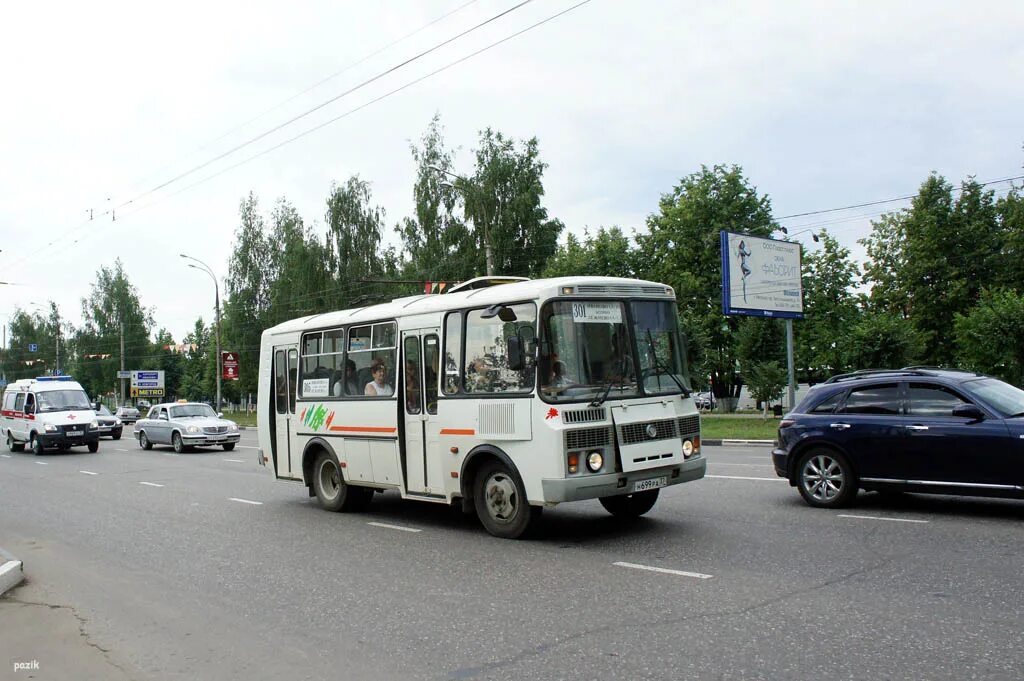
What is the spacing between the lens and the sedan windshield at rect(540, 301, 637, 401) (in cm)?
862

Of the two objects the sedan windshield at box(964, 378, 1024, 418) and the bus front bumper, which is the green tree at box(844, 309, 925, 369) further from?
the bus front bumper

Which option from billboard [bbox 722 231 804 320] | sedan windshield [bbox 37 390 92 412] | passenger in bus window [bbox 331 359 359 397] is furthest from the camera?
billboard [bbox 722 231 804 320]

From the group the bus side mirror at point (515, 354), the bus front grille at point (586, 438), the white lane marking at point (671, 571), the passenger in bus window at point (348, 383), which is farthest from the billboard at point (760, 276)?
the white lane marking at point (671, 571)

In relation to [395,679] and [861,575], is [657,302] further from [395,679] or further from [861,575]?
[395,679]

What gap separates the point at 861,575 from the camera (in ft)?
22.8

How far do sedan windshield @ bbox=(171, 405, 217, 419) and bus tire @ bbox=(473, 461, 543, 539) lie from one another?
68.0 ft

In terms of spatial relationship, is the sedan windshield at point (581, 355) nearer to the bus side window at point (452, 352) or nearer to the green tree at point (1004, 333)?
the bus side window at point (452, 352)

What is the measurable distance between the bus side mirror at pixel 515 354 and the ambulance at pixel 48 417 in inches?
886

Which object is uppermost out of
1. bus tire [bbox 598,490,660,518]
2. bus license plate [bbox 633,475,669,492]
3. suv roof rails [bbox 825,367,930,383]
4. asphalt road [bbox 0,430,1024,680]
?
suv roof rails [bbox 825,367,930,383]

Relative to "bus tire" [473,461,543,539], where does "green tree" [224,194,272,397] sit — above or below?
above

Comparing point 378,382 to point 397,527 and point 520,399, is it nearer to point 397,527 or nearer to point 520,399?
point 397,527

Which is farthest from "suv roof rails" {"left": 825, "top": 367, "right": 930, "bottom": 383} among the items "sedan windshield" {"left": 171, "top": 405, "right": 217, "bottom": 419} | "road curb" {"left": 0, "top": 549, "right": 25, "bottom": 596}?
"sedan windshield" {"left": 171, "top": 405, "right": 217, "bottom": 419}

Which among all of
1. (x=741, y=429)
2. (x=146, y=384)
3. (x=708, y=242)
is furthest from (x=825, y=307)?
(x=146, y=384)

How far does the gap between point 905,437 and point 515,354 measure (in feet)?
15.8
